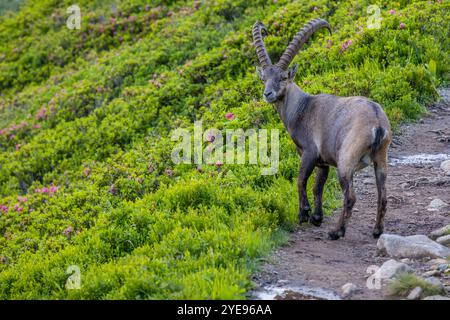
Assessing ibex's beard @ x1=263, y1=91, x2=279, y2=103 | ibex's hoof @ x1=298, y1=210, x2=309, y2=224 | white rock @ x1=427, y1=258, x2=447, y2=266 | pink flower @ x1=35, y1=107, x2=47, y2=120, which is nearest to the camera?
white rock @ x1=427, y1=258, x2=447, y2=266

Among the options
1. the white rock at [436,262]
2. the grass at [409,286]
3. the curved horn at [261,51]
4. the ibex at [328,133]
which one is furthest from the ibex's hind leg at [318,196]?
the grass at [409,286]

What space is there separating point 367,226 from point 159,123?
8.48 metres

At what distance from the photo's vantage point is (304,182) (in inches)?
403

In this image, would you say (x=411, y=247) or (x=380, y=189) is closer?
(x=411, y=247)

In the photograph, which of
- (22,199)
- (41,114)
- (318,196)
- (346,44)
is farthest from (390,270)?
(41,114)

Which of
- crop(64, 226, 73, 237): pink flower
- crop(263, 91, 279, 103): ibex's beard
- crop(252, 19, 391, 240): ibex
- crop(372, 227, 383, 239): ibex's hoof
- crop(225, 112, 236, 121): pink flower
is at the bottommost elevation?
crop(64, 226, 73, 237): pink flower

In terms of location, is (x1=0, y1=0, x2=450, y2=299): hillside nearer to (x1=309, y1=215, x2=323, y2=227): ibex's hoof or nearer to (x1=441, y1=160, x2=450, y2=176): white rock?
(x1=309, y1=215, x2=323, y2=227): ibex's hoof

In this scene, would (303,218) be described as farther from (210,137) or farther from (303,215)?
(210,137)

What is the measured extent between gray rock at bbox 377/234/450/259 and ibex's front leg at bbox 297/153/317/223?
152cm

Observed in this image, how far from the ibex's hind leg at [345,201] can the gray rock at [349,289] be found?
71.7 inches

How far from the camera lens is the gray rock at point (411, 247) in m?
8.57

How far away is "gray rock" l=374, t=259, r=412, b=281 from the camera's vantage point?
778 centimetres

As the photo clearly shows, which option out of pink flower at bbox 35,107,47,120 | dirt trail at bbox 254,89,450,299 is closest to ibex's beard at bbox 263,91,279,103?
dirt trail at bbox 254,89,450,299

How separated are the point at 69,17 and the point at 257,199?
67.8ft
